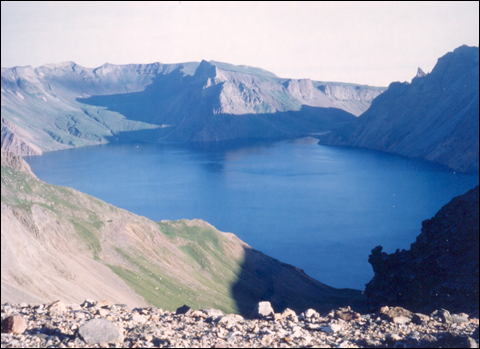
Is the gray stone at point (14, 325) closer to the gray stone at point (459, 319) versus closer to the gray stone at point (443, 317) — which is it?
the gray stone at point (443, 317)

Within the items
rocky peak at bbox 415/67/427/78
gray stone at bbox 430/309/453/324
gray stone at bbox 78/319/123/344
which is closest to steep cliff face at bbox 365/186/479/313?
gray stone at bbox 430/309/453/324

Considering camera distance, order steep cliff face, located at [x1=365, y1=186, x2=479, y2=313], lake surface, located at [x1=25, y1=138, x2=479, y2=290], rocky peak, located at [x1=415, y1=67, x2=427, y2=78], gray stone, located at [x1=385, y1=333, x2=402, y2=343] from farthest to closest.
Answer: rocky peak, located at [x1=415, y1=67, x2=427, y2=78]
lake surface, located at [x1=25, y1=138, x2=479, y2=290]
steep cliff face, located at [x1=365, y1=186, x2=479, y2=313]
gray stone, located at [x1=385, y1=333, x2=402, y2=343]

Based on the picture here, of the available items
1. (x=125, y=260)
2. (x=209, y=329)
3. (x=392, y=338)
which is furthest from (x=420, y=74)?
(x=209, y=329)

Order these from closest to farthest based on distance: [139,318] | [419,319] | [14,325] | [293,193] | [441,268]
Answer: [14,325] → [139,318] → [419,319] → [441,268] → [293,193]

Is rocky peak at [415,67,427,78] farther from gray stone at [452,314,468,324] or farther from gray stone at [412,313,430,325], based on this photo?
gray stone at [412,313,430,325]

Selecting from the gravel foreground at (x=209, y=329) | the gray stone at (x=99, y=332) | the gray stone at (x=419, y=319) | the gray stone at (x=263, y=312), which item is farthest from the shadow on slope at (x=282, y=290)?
the gray stone at (x=99, y=332)

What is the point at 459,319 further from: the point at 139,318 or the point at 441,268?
the point at 441,268
